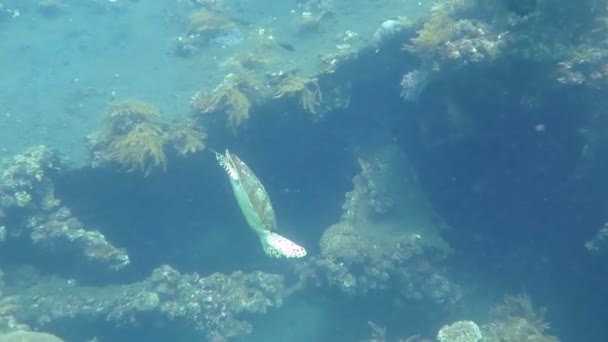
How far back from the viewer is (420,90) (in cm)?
1088

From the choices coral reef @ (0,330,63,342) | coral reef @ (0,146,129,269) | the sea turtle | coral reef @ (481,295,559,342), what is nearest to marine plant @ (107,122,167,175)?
coral reef @ (0,146,129,269)

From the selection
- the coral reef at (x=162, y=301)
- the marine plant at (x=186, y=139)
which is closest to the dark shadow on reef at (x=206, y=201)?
the marine plant at (x=186, y=139)

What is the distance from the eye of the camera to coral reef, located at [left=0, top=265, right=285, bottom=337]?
10891mm

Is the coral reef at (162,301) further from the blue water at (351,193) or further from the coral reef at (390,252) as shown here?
the coral reef at (390,252)

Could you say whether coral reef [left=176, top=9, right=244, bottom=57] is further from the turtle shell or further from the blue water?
the turtle shell

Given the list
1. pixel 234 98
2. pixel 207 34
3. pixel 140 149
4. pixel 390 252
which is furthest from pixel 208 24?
pixel 390 252

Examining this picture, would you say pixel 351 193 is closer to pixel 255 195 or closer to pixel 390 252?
pixel 390 252

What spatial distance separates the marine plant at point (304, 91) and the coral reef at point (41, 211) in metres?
5.49

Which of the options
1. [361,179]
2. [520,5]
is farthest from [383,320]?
[520,5]

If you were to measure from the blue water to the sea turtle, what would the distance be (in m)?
6.08

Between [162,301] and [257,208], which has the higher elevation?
[257,208]

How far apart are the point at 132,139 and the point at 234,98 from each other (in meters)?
2.46

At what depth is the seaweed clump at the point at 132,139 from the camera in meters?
10.8

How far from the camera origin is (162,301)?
1111 cm
